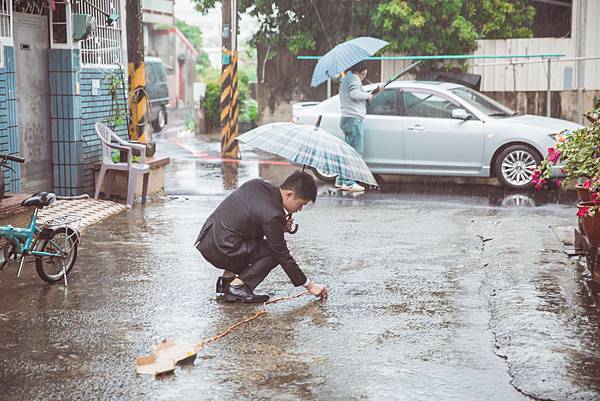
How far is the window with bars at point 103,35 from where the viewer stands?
39.8 ft

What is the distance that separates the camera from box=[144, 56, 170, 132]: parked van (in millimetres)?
25234

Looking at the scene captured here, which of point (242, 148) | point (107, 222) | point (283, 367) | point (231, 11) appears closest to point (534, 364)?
point (283, 367)

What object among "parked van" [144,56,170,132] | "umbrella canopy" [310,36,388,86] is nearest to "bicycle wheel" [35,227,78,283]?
"umbrella canopy" [310,36,388,86]

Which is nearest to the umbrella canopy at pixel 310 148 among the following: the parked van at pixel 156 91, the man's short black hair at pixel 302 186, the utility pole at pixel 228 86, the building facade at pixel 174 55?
the man's short black hair at pixel 302 186

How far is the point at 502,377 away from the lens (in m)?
5.37

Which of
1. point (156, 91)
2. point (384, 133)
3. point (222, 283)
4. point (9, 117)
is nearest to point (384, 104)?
point (384, 133)

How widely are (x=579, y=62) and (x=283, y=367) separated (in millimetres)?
14904

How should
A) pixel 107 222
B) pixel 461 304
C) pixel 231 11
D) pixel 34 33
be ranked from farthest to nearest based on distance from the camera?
pixel 231 11, pixel 34 33, pixel 107 222, pixel 461 304

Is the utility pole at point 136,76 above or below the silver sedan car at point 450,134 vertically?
above

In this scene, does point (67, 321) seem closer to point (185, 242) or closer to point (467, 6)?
point (185, 242)

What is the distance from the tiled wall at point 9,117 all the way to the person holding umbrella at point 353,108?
188 inches

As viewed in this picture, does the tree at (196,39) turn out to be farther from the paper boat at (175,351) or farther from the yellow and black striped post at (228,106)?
the paper boat at (175,351)

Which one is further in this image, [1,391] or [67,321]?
[67,321]

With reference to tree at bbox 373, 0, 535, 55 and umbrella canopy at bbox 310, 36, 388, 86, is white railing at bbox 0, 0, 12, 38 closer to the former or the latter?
umbrella canopy at bbox 310, 36, 388, 86
